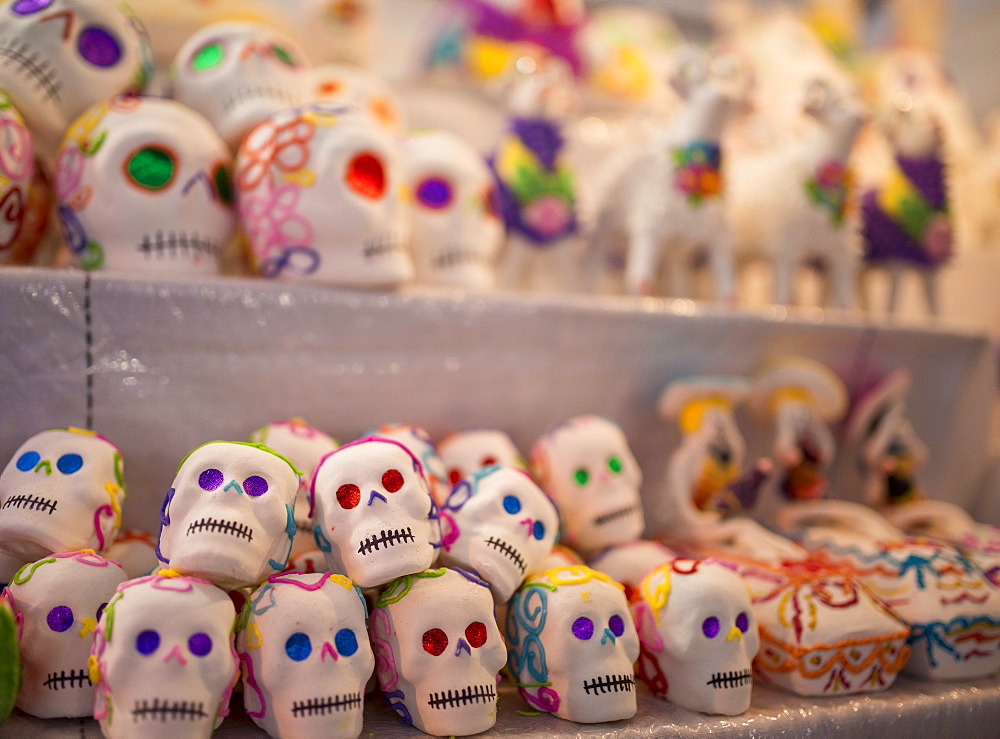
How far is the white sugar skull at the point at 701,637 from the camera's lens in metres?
0.86

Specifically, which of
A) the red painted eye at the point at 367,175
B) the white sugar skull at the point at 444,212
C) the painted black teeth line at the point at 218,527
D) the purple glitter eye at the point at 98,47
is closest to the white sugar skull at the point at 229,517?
the painted black teeth line at the point at 218,527

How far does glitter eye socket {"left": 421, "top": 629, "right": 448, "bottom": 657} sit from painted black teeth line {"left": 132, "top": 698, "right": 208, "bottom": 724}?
233mm

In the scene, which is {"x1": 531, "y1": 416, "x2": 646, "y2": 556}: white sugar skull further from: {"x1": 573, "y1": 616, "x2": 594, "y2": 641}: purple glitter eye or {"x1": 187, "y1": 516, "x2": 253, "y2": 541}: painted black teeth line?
{"x1": 187, "y1": 516, "x2": 253, "y2": 541}: painted black teeth line

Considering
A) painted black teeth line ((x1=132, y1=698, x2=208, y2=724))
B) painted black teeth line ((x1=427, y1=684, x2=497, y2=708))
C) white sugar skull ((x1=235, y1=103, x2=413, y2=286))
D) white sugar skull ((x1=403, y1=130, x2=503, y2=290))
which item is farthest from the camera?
white sugar skull ((x1=403, y1=130, x2=503, y2=290))

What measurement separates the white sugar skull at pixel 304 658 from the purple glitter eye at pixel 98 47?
0.82 meters

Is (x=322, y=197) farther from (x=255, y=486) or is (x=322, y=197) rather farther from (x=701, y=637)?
(x=701, y=637)

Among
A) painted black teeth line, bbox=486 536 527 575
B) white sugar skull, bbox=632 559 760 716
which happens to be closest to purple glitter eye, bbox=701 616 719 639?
white sugar skull, bbox=632 559 760 716

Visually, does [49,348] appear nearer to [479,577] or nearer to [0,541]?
[0,541]

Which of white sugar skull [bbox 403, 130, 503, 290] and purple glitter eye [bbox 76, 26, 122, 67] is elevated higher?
purple glitter eye [bbox 76, 26, 122, 67]

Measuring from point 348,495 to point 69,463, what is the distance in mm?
343

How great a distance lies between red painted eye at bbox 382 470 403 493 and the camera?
807 millimetres

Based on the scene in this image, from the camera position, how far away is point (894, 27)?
2.64 meters

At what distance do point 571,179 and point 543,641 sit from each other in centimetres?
89

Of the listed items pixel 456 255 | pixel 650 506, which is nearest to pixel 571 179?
pixel 456 255
